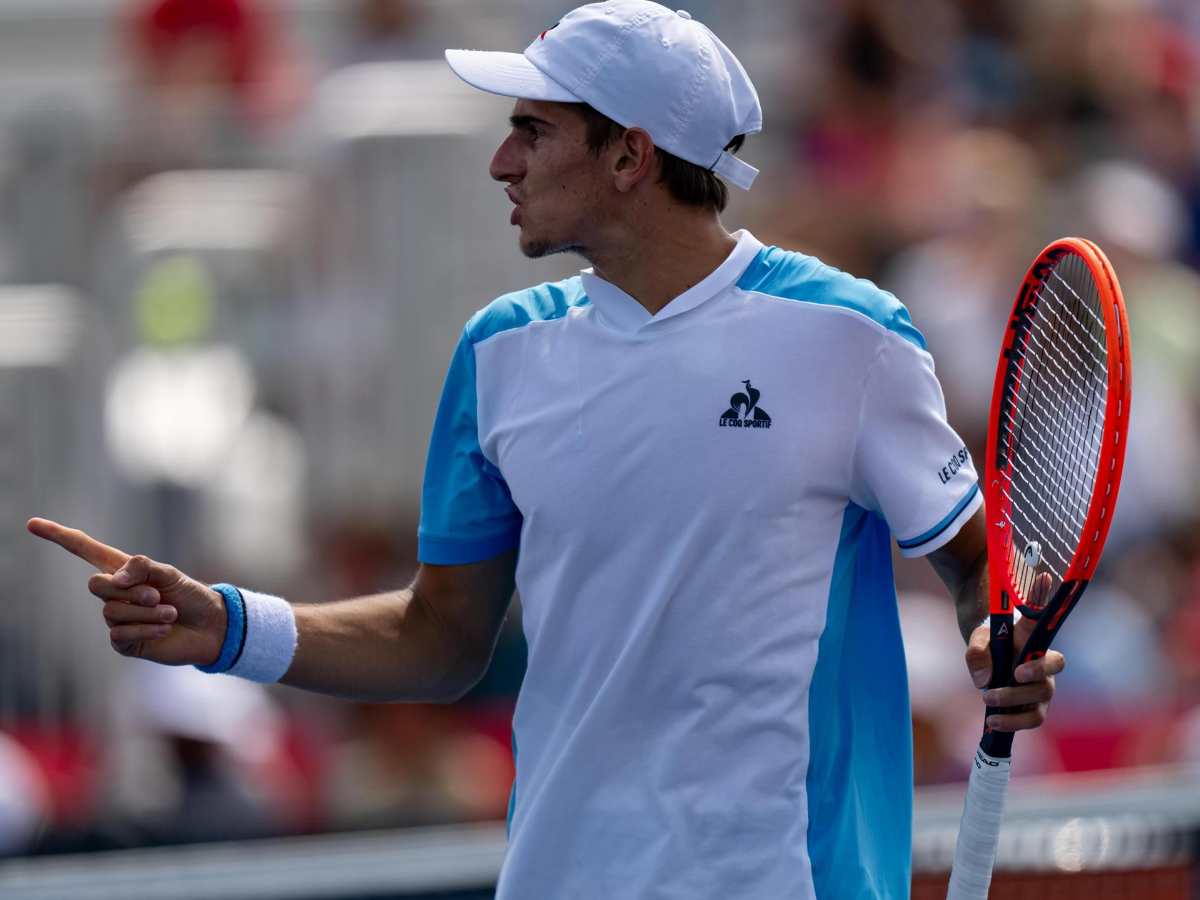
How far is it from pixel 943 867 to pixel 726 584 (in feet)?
7.27

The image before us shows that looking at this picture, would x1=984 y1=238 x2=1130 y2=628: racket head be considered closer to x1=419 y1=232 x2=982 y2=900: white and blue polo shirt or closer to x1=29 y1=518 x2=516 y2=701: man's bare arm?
x1=419 y1=232 x2=982 y2=900: white and blue polo shirt

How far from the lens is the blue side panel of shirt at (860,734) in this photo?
9.94 ft

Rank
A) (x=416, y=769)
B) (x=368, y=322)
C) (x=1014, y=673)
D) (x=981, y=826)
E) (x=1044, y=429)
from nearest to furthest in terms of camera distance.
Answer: (x=1014, y=673) → (x=981, y=826) → (x=1044, y=429) → (x=416, y=769) → (x=368, y=322)

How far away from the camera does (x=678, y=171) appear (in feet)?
10.5

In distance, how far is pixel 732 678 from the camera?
3.01 m

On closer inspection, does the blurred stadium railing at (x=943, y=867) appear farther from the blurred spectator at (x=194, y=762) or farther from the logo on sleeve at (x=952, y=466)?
the logo on sleeve at (x=952, y=466)

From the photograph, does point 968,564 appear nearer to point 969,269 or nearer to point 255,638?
point 255,638

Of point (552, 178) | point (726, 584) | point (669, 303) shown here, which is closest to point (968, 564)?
point (726, 584)

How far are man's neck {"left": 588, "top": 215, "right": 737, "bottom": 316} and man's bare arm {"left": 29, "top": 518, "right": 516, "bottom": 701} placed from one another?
0.51 metres

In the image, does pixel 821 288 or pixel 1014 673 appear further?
pixel 821 288

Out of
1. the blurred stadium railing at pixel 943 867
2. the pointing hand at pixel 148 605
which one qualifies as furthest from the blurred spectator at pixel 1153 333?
the pointing hand at pixel 148 605

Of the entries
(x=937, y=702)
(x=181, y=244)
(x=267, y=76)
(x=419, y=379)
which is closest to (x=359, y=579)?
(x=419, y=379)

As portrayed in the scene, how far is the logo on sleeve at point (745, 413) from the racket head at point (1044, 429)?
1.20ft

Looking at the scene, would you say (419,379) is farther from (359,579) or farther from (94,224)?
(94,224)
